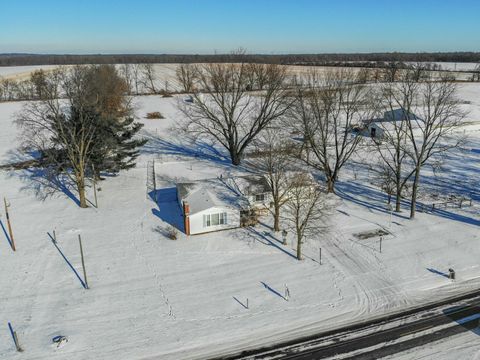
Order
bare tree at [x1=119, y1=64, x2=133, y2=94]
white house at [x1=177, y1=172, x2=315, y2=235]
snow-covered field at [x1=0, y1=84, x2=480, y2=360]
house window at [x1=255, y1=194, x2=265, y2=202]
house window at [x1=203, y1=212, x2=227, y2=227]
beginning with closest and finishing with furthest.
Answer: snow-covered field at [x1=0, y1=84, x2=480, y2=360] → white house at [x1=177, y1=172, x2=315, y2=235] → house window at [x1=203, y1=212, x2=227, y2=227] → house window at [x1=255, y1=194, x2=265, y2=202] → bare tree at [x1=119, y1=64, x2=133, y2=94]

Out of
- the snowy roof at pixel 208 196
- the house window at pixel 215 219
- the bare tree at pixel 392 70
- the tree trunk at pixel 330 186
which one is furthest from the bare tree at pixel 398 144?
the house window at pixel 215 219

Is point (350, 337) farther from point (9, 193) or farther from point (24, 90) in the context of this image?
point (24, 90)

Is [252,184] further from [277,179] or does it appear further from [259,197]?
[277,179]

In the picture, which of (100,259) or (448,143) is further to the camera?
(448,143)

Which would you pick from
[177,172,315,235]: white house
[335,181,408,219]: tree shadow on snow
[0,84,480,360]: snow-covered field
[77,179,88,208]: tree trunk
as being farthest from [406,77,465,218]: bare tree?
[77,179,88,208]: tree trunk

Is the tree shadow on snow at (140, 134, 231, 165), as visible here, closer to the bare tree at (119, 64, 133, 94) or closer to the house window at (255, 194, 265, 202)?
the house window at (255, 194, 265, 202)

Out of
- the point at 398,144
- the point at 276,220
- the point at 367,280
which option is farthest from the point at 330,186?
the point at 367,280

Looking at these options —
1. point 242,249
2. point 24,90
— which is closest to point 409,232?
point 242,249
